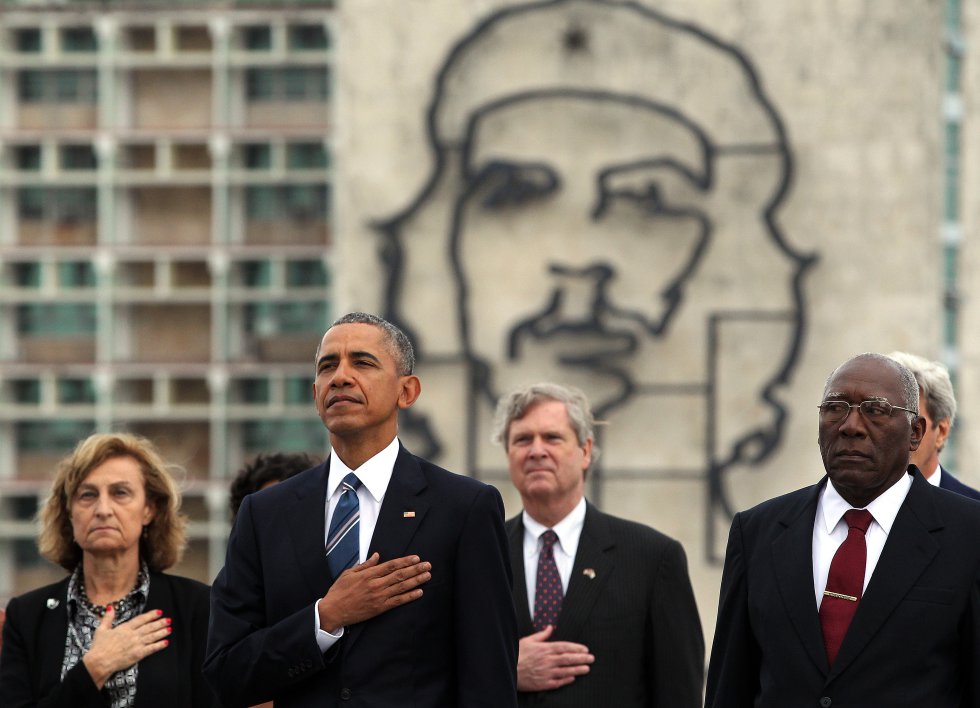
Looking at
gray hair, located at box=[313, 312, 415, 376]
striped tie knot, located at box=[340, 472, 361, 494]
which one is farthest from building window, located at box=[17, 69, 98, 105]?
striped tie knot, located at box=[340, 472, 361, 494]

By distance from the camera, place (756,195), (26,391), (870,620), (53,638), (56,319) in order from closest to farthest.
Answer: (870,620) → (53,638) → (756,195) → (26,391) → (56,319)

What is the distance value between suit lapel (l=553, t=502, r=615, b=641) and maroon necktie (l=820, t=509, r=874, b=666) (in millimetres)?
1396

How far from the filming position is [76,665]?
434 centimetres

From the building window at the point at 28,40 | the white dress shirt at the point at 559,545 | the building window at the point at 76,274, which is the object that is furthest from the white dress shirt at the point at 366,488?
the building window at the point at 28,40

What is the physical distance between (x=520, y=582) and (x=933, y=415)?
4.12 ft

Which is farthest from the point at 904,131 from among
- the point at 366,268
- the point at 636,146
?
the point at 366,268

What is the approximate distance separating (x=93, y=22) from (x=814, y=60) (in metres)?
26.7

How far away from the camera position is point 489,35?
21.2m

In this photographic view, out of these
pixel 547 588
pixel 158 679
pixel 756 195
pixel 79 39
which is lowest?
pixel 158 679

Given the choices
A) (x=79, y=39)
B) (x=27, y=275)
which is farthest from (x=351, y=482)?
(x=79, y=39)

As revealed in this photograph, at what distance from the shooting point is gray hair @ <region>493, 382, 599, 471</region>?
16.9 ft

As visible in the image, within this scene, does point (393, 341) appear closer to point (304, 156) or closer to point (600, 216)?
point (600, 216)

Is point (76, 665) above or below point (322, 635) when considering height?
below

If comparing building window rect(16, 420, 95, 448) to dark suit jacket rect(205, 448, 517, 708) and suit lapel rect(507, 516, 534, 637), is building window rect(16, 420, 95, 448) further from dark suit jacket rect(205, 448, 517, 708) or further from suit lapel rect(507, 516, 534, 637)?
dark suit jacket rect(205, 448, 517, 708)
